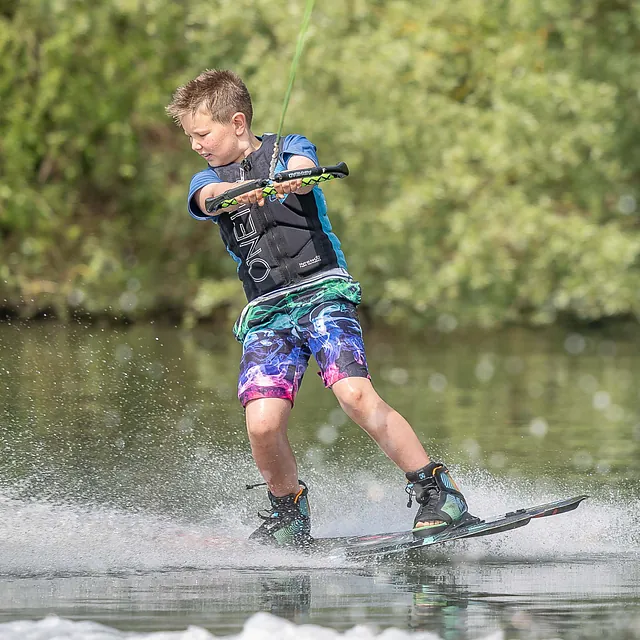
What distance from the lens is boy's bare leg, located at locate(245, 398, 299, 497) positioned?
5480 millimetres

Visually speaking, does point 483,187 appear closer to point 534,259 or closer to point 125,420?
point 534,259

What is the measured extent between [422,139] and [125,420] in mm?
10469

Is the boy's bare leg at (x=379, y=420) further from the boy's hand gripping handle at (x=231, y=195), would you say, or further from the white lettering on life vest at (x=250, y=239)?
the boy's hand gripping handle at (x=231, y=195)

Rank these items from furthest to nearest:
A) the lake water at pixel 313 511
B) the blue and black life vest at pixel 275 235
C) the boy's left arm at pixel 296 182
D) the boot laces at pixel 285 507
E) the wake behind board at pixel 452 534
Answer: the boot laces at pixel 285 507 → the blue and black life vest at pixel 275 235 → the wake behind board at pixel 452 534 → the boy's left arm at pixel 296 182 → the lake water at pixel 313 511

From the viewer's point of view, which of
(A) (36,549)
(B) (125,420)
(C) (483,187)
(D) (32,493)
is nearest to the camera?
(A) (36,549)

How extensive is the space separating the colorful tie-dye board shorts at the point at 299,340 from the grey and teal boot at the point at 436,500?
1.52ft

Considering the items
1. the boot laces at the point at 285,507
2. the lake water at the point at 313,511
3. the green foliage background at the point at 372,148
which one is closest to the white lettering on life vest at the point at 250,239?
the boot laces at the point at 285,507

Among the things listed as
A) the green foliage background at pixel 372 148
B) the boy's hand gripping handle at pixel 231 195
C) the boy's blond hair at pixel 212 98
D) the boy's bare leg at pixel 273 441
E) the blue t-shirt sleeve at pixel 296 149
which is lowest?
the boy's bare leg at pixel 273 441

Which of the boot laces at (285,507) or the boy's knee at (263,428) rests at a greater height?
→ the boy's knee at (263,428)

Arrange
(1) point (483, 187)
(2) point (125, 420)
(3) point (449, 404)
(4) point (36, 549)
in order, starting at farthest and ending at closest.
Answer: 1. (1) point (483, 187)
2. (3) point (449, 404)
3. (2) point (125, 420)
4. (4) point (36, 549)

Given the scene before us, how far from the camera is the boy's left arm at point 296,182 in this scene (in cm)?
505

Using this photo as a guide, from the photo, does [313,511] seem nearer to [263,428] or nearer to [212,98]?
[263,428]

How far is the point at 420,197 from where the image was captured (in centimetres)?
1858

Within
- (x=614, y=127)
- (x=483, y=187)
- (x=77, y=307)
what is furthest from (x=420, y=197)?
(x=77, y=307)
